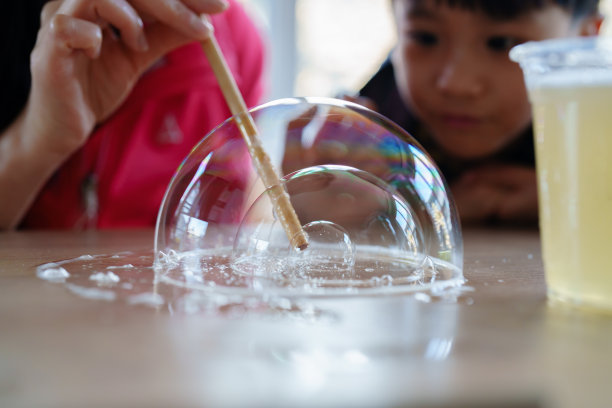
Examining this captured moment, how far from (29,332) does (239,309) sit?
0.32 ft

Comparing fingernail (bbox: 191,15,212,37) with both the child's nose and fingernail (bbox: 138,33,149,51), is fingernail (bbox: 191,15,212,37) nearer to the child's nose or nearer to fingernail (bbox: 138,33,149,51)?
fingernail (bbox: 138,33,149,51)

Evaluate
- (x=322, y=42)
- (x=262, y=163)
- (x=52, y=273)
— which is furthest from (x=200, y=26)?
(x=322, y=42)

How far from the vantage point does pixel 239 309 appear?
0.30 m

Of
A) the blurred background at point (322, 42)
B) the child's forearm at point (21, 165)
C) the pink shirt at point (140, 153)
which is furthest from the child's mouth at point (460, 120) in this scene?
the blurred background at point (322, 42)

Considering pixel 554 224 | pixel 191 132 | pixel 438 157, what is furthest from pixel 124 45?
pixel 438 157

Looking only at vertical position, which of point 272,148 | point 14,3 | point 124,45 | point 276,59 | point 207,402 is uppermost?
point 276,59

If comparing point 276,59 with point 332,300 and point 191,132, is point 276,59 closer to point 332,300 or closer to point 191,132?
point 191,132

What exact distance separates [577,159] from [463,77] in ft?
2.08

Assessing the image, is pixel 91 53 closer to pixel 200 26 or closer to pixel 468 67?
Answer: pixel 200 26

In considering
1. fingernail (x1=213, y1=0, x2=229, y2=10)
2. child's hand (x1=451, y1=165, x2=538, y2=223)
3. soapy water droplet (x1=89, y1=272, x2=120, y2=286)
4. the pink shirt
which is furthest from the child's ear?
soapy water droplet (x1=89, y1=272, x2=120, y2=286)

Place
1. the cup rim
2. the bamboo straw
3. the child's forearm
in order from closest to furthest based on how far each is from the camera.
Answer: the cup rim
the bamboo straw
the child's forearm

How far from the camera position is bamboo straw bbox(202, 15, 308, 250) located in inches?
18.4

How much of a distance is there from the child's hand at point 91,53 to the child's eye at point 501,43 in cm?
52

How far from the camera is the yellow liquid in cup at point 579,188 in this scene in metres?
0.31
